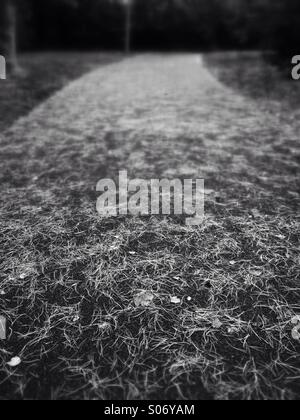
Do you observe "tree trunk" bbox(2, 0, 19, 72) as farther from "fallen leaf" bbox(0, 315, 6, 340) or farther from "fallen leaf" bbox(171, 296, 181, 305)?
"fallen leaf" bbox(171, 296, 181, 305)

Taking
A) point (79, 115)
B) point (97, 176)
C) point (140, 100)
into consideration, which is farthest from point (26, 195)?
point (140, 100)

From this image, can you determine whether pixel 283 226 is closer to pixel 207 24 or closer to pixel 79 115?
pixel 79 115

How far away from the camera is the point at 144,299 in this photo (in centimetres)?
207

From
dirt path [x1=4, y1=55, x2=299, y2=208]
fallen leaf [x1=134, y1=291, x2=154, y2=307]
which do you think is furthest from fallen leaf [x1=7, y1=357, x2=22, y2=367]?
dirt path [x1=4, y1=55, x2=299, y2=208]

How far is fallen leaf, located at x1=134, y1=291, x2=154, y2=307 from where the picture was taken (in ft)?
6.68

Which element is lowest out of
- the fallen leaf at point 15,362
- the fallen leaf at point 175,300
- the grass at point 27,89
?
the fallen leaf at point 15,362

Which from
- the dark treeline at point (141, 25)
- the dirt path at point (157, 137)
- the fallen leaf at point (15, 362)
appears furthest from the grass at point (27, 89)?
the dark treeline at point (141, 25)

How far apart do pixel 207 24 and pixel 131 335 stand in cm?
3348

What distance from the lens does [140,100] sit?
796 cm

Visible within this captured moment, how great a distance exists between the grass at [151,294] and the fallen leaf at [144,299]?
26 millimetres

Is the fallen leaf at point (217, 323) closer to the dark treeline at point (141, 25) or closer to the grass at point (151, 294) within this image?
the grass at point (151, 294)

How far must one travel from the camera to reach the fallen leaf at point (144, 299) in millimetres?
2037

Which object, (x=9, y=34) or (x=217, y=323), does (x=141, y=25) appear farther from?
(x=217, y=323)

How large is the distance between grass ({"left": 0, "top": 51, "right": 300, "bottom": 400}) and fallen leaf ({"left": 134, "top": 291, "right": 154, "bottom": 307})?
0.09 feet
